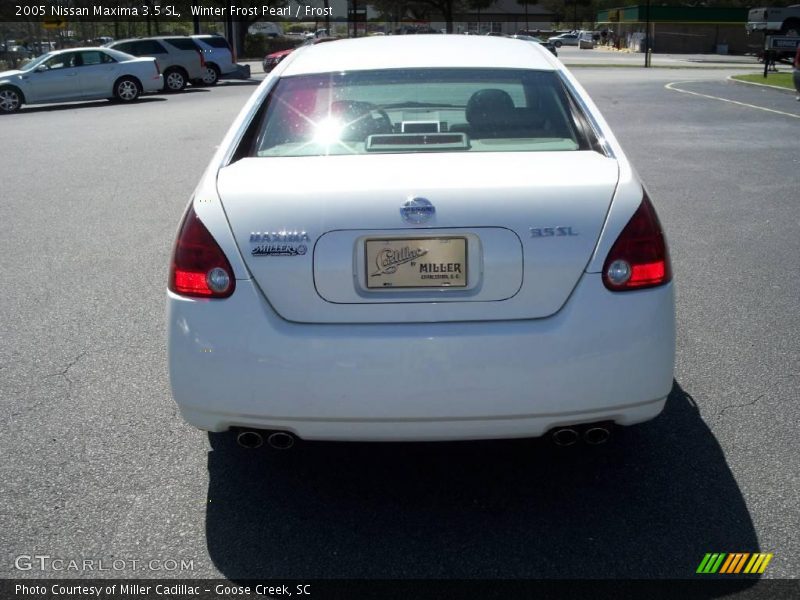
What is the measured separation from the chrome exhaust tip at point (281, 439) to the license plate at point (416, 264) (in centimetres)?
61

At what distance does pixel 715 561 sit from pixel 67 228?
22.8ft

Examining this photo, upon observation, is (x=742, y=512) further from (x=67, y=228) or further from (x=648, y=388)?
(x=67, y=228)

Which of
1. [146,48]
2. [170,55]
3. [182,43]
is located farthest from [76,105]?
[182,43]

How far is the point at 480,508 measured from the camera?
3.49 meters

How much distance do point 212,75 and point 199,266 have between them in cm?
3105

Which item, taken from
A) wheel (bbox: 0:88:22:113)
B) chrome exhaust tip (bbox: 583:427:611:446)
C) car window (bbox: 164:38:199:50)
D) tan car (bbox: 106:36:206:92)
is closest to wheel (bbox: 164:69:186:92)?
tan car (bbox: 106:36:206:92)

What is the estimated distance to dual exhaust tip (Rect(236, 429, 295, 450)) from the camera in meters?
3.25

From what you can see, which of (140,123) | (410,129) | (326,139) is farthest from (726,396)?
(140,123)

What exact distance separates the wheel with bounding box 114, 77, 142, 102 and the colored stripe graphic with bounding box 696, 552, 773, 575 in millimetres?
24749

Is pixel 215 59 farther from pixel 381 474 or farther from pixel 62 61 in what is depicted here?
pixel 381 474

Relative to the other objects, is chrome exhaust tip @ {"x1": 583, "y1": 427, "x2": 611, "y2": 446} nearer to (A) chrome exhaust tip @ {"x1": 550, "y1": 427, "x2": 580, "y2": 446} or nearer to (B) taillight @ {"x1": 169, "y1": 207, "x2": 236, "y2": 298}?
(A) chrome exhaust tip @ {"x1": 550, "y1": 427, "x2": 580, "y2": 446}

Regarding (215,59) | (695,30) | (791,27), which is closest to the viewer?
(215,59)

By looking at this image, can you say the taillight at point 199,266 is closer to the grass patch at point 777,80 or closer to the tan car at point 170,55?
the grass patch at point 777,80

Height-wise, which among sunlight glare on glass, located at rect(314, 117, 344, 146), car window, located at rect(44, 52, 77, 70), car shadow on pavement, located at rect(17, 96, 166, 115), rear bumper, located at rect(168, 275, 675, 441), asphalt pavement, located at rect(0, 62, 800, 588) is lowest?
asphalt pavement, located at rect(0, 62, 800, 588)
